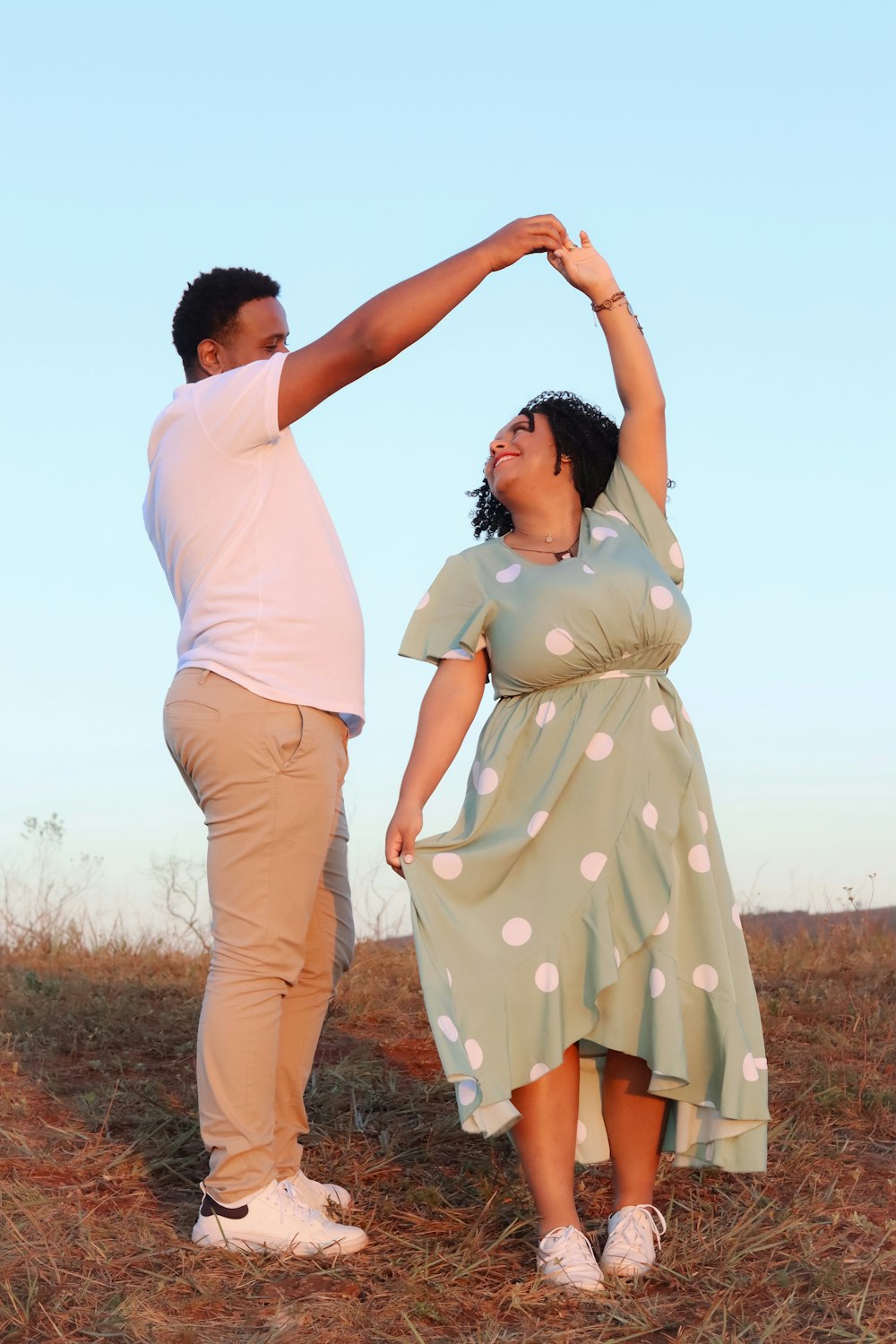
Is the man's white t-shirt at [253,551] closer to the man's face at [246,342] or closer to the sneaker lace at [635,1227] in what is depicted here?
the man's face at [246,342]

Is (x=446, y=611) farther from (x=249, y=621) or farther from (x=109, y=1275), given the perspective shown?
(x=109, y=1275)

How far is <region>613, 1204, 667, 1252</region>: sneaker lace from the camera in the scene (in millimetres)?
3064

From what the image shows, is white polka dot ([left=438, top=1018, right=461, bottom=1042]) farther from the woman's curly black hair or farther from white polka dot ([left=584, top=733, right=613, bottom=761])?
the woman's curly black hair

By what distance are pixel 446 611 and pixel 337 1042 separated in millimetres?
2339

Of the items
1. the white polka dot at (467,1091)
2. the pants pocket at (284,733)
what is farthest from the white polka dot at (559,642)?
the white polka dot at (467,1091)

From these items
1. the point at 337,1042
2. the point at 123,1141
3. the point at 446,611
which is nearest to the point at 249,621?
the point at 446,611

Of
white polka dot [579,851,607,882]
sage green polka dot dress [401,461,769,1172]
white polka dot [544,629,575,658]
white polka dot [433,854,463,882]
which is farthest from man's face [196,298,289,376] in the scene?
white polka dot [579,851,607,882]

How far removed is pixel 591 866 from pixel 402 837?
1.40 ft

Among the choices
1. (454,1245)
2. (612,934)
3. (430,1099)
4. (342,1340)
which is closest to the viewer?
(342,1340)

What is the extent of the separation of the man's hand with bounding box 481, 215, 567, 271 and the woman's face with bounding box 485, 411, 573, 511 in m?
0.50

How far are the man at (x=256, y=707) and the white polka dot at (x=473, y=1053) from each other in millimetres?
502

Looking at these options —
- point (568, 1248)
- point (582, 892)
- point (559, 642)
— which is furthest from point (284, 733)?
point (568, 1248)

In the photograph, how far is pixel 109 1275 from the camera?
3104mm

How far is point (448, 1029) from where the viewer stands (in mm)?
2977
